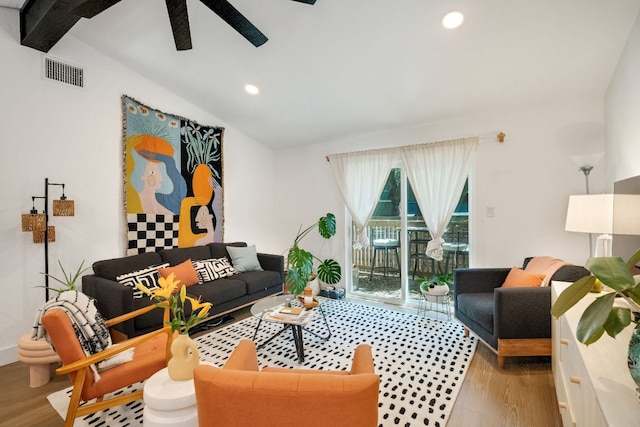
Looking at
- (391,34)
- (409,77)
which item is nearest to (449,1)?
(391,34)

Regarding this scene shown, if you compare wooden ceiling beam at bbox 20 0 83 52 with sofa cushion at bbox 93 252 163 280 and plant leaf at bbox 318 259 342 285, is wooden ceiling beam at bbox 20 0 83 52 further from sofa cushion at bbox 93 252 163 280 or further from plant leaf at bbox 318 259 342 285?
plant leaf at bbox 318 259 342 285

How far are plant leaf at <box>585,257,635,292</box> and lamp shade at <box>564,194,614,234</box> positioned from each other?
1.47 meters

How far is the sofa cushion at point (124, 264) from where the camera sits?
9.68 feet

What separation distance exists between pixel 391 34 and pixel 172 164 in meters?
2.98

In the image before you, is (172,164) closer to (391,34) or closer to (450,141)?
(391,34)

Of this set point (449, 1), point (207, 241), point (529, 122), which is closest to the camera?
point (449, 1)

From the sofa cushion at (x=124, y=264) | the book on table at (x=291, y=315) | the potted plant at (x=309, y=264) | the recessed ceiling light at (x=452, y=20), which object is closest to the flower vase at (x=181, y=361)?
the book on table at (x=291, y=315)

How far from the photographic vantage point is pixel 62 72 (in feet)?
9.60

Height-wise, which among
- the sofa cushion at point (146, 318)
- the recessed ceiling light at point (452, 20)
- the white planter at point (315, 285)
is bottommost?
the white planter at point (315, 285)

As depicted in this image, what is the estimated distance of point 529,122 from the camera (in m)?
3.24

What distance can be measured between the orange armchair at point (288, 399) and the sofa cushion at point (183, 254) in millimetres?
2977

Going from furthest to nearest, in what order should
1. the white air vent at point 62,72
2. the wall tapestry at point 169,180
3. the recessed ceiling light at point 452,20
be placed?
1. the wall tapestry at point 169,180
2. the white air vent at point 62,72
3. the recessed ceiling light at point 452,20

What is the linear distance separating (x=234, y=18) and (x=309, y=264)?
290 cm

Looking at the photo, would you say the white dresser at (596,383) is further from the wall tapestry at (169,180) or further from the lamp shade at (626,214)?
the wall tapestry at (169,180)
